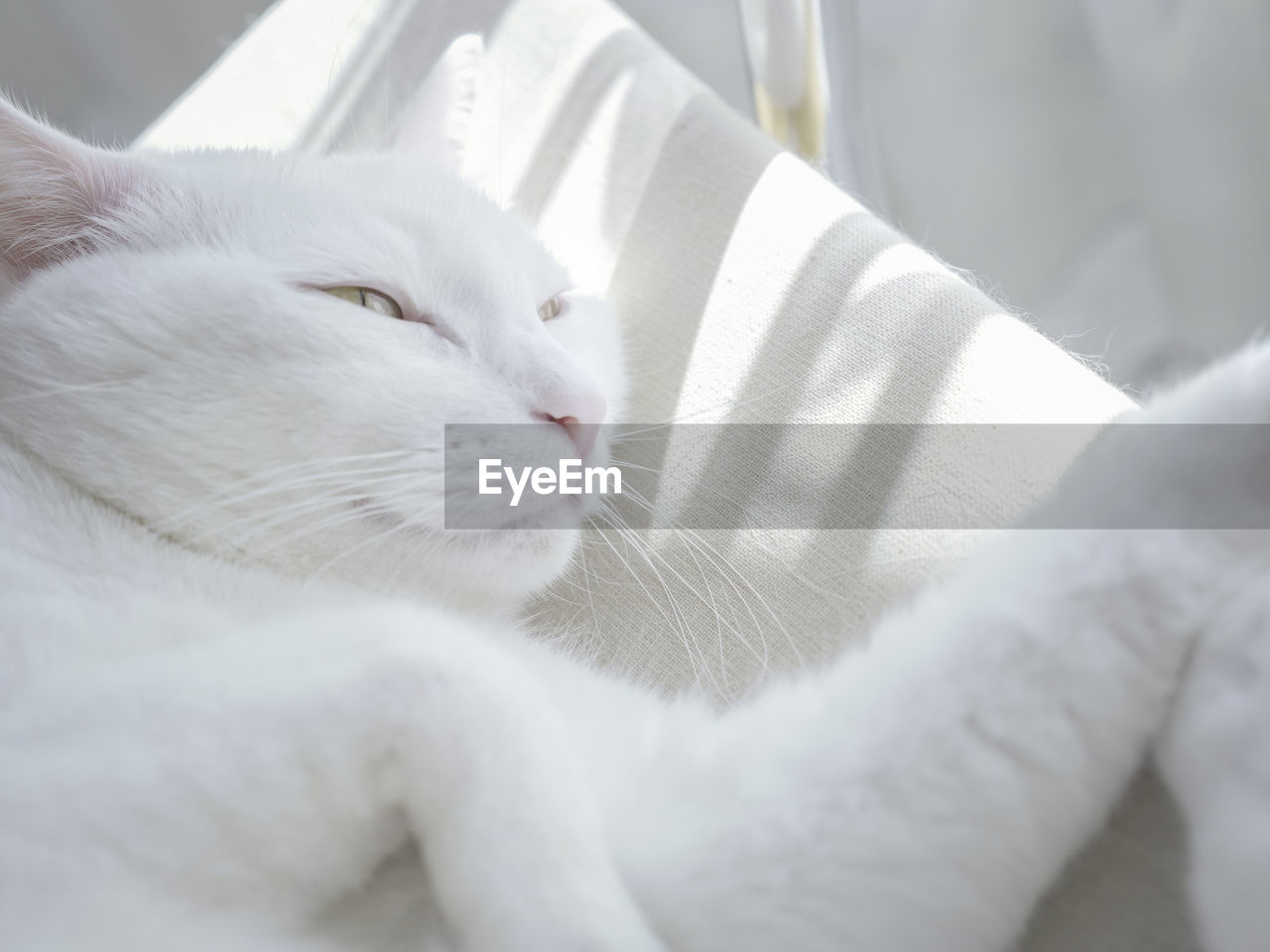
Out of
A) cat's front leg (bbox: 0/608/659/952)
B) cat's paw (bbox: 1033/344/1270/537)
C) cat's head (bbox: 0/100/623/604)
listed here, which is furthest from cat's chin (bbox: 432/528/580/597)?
cat's paw (bbox: 1033/344/1270/537)

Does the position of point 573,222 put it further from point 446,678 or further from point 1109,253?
point 1109,253

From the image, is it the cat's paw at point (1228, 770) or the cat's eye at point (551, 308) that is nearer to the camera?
the cat's paw at point (1228, 770)

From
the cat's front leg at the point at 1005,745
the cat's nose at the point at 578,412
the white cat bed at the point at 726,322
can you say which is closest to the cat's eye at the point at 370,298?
the cat's nose at the point at 578,412

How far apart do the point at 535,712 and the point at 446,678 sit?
0.06 m

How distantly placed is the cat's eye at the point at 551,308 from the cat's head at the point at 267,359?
0.10m

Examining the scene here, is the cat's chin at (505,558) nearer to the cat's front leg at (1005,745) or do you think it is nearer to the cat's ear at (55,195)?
the cat's front leg at (1005,745)

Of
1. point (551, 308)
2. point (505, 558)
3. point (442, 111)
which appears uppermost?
point (442, 111)

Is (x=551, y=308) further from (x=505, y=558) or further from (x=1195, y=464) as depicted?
(x=1195, y=464)

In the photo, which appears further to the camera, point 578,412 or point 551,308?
point 551,308

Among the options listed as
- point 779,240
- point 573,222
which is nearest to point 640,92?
point 573,222

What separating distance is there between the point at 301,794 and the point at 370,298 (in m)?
0.40

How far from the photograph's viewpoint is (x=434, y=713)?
53 centimetres

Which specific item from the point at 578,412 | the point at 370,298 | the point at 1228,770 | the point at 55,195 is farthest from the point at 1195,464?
the point at 55,195

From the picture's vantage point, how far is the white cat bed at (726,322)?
765mm
